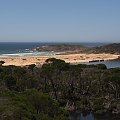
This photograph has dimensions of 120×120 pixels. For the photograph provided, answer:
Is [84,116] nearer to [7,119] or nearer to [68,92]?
[68,92]

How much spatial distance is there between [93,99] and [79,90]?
14.6 feet

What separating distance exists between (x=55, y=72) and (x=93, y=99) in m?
9.21

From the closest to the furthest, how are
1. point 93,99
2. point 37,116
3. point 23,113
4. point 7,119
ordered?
point 7,119
point 23,113
point 37,116
point 93,99

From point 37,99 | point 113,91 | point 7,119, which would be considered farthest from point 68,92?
point 7,119

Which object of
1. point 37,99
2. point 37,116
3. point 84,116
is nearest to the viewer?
point 37,116

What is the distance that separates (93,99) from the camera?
55031mm

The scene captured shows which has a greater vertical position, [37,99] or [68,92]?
[37,99]

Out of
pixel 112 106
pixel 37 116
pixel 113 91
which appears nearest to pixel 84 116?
pixel 112 106

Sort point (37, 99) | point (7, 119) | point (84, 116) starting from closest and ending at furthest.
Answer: point (7, 119) < point (37, 99) < point (84, 116)

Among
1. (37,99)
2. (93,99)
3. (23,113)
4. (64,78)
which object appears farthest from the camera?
(64,78)

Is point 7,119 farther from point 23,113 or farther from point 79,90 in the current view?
point 79,90

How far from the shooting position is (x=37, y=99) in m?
32.4

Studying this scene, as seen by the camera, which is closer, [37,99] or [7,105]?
[7,105]

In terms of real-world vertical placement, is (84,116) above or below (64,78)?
below
